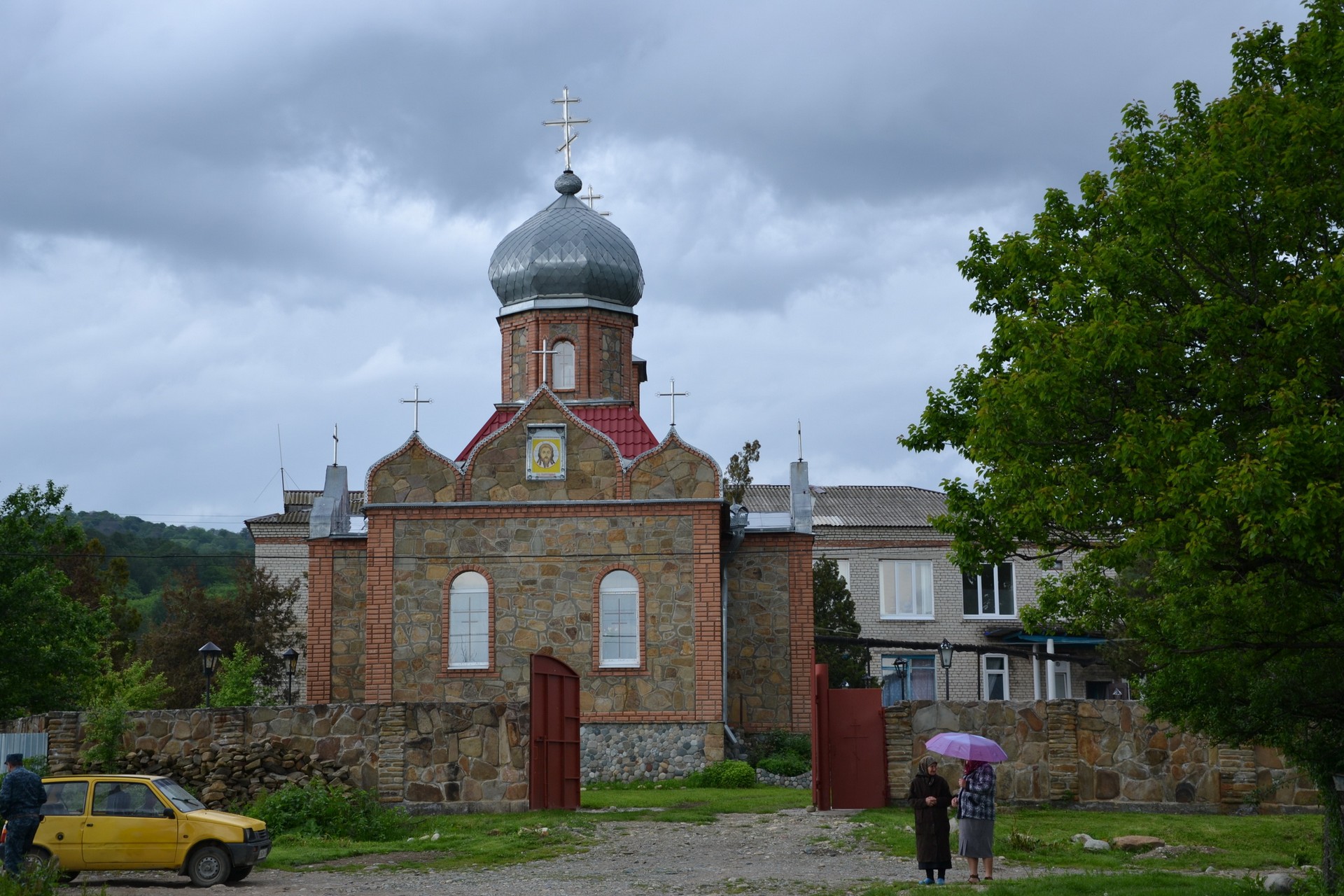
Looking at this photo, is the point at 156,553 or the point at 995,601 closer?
the point at 995,601

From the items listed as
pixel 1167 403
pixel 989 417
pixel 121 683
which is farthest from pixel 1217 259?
pixel 121 683

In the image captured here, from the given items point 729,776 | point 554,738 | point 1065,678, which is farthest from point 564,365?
point 1065,678

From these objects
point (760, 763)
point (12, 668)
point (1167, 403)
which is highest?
point (1167, 403)

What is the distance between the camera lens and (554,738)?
70.4 feet

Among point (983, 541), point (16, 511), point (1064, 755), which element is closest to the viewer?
point (983, 541)

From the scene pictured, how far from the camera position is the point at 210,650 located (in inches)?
1009

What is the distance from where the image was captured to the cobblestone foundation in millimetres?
27453

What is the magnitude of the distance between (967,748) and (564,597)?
47.4ft

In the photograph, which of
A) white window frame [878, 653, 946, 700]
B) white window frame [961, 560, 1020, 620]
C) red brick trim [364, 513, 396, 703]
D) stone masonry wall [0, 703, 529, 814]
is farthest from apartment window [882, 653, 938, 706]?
stone masonry wall [0, 703, 529, 814]

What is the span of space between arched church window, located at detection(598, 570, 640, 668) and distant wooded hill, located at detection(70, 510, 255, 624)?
2600 cm

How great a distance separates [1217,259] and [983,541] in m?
4.12

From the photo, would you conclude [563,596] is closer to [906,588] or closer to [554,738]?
[554,738]

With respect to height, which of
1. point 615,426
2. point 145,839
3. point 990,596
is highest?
point 615,426

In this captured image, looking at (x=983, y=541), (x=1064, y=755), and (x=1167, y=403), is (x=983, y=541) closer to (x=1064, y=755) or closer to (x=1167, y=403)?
(x=1167, y=403)
